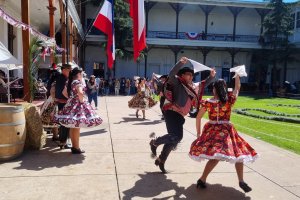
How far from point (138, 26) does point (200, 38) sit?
87.4 feet

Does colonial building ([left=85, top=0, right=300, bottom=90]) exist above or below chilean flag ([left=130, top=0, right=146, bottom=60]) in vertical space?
above

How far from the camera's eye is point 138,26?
8.03m

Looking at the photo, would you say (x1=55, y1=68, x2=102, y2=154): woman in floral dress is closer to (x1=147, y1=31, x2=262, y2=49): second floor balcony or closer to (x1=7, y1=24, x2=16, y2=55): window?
(x1=7, y1=24, x2=16, y2=55): window

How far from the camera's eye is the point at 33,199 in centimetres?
384

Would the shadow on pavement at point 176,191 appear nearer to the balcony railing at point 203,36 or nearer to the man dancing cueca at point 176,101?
the man dancing cueca at point 176,101

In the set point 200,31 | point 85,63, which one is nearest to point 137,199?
point 85,63

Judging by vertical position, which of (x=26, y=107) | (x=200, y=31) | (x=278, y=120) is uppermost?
(x=200, y=31)

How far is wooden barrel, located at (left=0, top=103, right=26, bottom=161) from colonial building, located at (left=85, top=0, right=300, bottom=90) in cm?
2613

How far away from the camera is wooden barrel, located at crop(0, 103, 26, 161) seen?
16.8 feet

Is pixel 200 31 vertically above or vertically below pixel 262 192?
above

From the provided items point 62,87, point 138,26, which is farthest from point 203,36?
point 62,87

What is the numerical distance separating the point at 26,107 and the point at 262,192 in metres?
4.18

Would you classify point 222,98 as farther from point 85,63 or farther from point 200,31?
point 200,31

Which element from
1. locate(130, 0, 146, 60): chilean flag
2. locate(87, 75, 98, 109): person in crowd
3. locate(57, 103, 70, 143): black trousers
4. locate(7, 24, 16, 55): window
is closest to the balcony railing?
locate(7, 24, 16, 55): window
